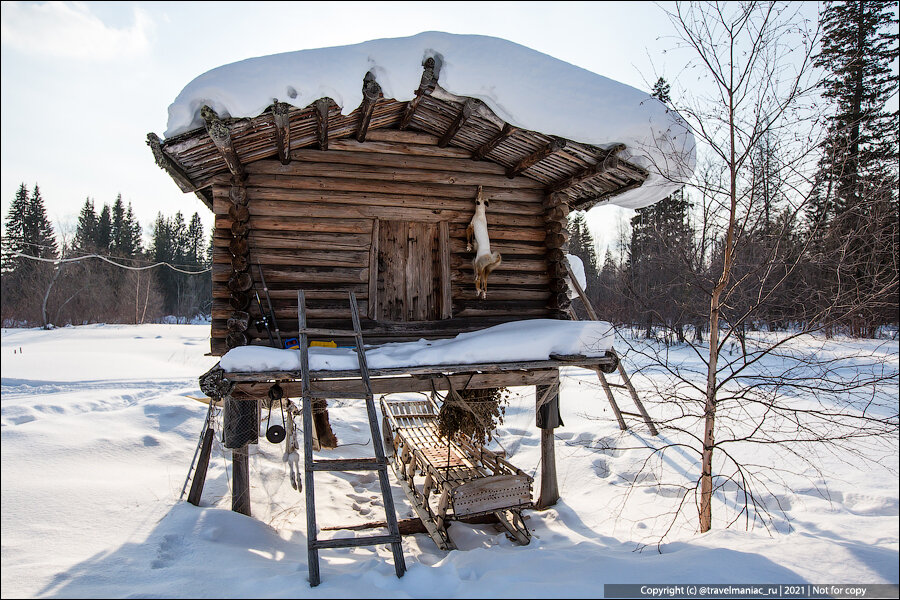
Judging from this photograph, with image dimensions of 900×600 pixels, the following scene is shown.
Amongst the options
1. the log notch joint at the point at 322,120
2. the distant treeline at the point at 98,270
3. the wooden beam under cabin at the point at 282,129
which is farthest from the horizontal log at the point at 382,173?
the distant treeline at the point at 98,270

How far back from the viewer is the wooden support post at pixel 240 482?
7.20 metres

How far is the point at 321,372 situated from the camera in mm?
5629

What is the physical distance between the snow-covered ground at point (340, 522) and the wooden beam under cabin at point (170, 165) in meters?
4.09

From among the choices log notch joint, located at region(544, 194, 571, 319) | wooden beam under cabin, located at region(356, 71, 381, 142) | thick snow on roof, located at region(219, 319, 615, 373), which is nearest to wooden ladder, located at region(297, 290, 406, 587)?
thick snow on roof, located at region(219, 319, 615, 373)

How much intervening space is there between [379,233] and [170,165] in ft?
9.49

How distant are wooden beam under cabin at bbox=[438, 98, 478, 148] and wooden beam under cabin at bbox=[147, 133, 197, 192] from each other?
3.45m

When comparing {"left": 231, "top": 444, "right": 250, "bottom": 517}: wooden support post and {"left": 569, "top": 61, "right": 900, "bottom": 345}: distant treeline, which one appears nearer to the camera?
{"left": 569, "top": 61, "right": 900, "bottom": 345}: distant treeline

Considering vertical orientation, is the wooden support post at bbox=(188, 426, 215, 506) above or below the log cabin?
below

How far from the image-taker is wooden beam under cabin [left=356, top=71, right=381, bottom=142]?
5086 mm

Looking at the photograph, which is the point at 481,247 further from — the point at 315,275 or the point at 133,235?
the point at 133,235

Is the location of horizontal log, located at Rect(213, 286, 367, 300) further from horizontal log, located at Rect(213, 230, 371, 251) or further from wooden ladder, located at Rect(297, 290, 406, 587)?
wooden ladder, located at Rect(297, 290, 406, 587)

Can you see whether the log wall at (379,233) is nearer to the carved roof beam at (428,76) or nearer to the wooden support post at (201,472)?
the wooden support post at (201,472)

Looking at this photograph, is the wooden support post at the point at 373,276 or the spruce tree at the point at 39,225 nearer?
the wooden support post at the point at 373,276

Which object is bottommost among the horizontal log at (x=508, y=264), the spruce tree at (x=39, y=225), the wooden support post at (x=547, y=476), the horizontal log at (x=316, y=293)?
the wooden support post at (x=547, y=476)
